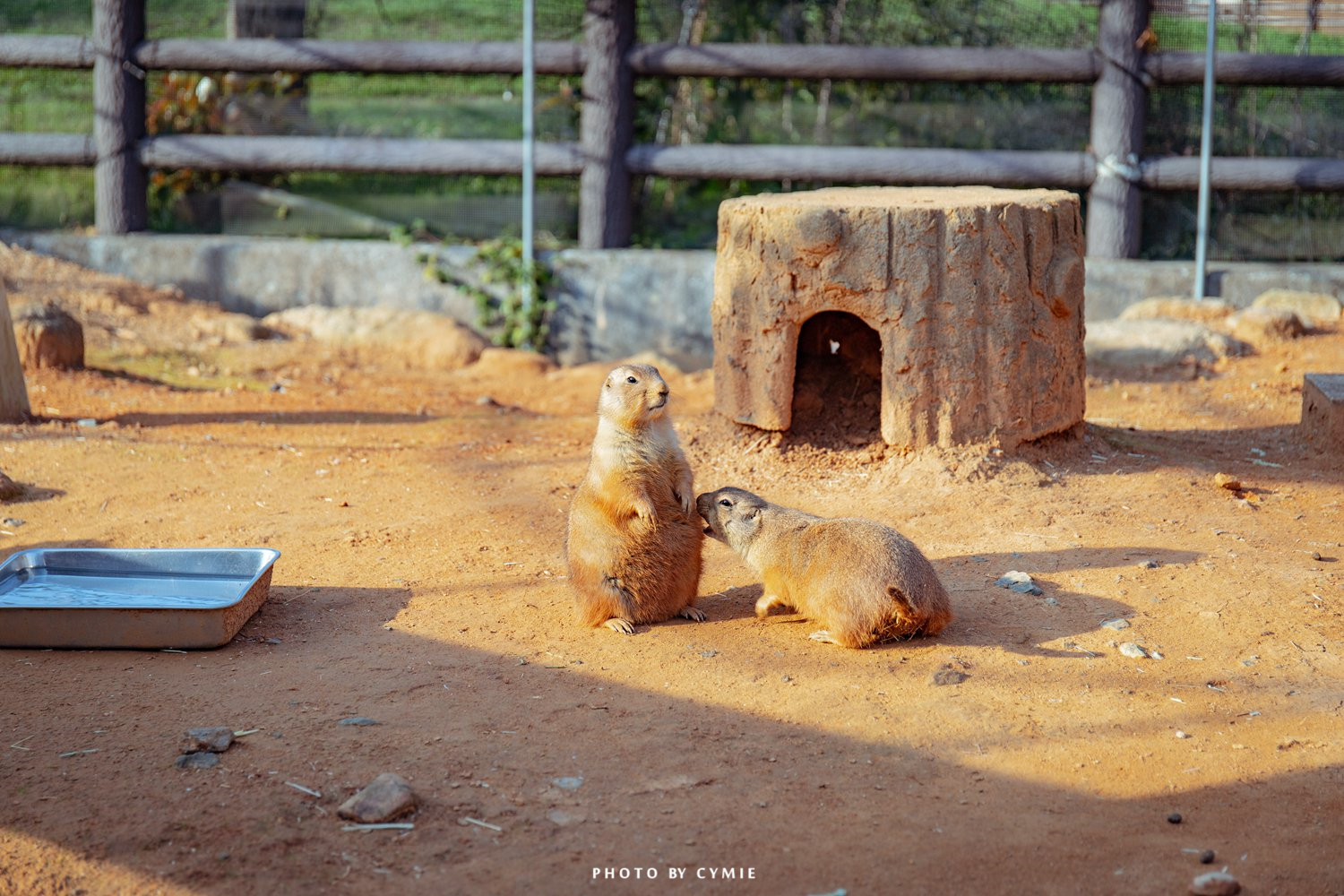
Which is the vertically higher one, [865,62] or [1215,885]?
[865,62]

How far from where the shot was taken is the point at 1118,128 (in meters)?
10.2

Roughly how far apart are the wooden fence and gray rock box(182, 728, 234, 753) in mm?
7370

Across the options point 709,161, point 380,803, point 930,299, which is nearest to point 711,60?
point 709,161

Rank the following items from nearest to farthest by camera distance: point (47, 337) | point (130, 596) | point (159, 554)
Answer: point (130, 596)
point (159, 554)
point (47, 337)

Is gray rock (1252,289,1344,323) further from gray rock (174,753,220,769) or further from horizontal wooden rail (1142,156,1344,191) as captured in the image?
gray rock (174,753,220,769)

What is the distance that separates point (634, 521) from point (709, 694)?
0.90m

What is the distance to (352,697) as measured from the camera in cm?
418

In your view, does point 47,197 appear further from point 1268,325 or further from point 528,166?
point 1268,325

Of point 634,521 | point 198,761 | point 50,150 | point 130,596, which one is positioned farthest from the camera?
point 50,150

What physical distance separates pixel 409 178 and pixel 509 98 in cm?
117

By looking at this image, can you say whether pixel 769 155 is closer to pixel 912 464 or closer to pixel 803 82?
pixel 803 82

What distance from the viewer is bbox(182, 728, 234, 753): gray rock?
380 centimetres

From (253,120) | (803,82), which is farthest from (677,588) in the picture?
(253,120)

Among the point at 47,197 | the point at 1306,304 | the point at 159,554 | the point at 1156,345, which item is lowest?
the point at 159,554
